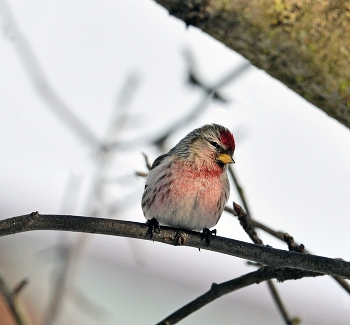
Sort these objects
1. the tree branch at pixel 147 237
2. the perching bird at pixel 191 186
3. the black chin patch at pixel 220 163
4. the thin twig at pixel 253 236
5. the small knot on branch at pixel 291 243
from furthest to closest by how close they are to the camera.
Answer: the black chin patch at pixel 220 163 < the perching bird at pixel 191 186 < the thin twig at pixel 253 236 < the small knot on branch at pixel 291 243 < the tree branch at pixel 147 237

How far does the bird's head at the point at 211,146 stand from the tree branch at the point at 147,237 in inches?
43.0

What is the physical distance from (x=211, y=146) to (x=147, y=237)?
1331 mm

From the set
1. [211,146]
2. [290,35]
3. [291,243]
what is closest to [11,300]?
[291,243]

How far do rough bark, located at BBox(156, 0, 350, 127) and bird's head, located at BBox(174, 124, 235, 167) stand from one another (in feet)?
5.52

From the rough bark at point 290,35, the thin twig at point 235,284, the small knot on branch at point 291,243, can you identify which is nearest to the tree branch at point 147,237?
the thin twig at point 235,284

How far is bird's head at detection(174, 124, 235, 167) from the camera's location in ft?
11.0

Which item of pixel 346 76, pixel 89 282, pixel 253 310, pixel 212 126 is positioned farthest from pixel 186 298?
pixel 346 76

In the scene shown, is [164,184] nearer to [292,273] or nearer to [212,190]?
[212,190]

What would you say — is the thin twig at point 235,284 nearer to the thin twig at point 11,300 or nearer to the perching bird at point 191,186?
the thin twig at point 11,300

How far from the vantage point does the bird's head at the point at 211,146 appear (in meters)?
3.34

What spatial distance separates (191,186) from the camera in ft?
10.3

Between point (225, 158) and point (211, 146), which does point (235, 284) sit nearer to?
point (225, 158)

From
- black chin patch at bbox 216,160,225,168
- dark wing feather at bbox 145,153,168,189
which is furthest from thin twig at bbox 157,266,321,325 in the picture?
dark wing feather at bbox 145,153,168,189

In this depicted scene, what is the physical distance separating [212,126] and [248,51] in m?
2.20
